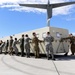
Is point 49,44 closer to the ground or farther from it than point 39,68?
farther from it

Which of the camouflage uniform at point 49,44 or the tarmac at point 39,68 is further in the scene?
the camouflage uniform at point 49,44

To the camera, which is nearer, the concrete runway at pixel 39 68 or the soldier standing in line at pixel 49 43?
the concrete runway at pixel 39 68

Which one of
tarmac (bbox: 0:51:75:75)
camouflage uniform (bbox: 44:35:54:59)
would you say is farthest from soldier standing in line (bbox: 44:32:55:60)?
tarmac (bbox: 0:51:75:75)

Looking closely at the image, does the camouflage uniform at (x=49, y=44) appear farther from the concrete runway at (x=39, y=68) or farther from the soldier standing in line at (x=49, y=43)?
the concrete runway at (x=39, y=68)

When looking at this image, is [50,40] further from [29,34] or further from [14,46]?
[14,46]

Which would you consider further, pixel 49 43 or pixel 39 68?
pixel 49 43

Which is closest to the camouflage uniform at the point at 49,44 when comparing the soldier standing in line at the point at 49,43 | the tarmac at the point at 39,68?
the soldier standing in line at the point at 49,43

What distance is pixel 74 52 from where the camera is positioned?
14.4 m

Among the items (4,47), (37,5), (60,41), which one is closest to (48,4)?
(37,5)

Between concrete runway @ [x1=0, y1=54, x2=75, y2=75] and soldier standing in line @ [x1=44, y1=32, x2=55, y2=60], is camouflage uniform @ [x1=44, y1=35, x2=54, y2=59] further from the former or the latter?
concrete runway @ [x1=0, y1=54, x2=75, y2=75]

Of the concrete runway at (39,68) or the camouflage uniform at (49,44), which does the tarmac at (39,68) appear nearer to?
the concrete runway at (39,68)

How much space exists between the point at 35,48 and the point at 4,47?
23.9ft

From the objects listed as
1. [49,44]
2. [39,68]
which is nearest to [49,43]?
[49,44]

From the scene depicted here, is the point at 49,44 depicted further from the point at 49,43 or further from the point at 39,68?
the point at 39,68
